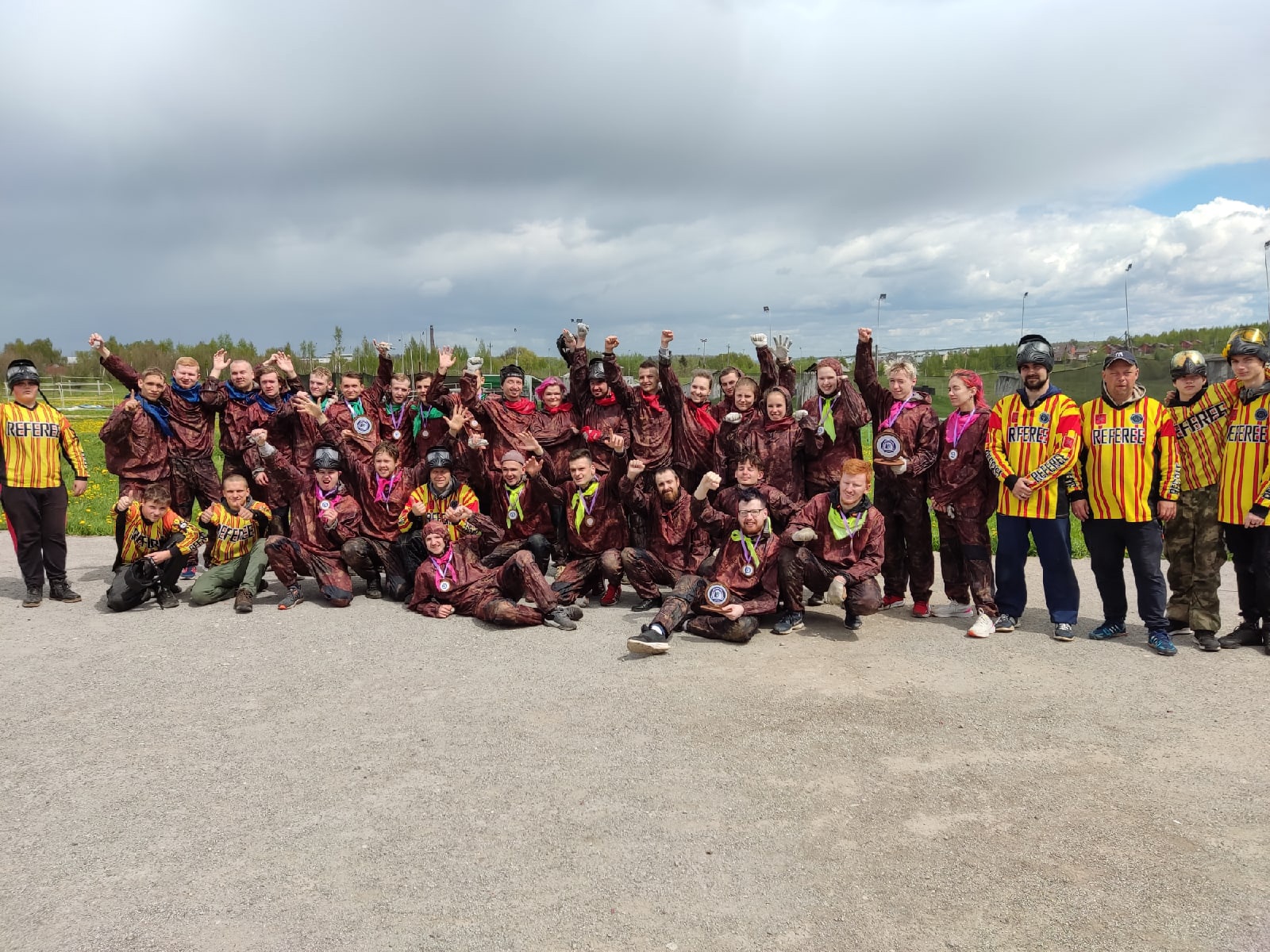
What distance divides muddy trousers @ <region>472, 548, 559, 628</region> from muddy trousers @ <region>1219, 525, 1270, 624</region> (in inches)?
207

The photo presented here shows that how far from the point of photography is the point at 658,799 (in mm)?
3965

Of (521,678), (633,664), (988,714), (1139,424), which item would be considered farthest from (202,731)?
(1139,424)

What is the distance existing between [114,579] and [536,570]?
3848 millimetres

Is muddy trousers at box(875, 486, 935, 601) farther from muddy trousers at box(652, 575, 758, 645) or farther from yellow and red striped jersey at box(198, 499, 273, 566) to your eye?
yellow and red striped jersey at box(198, 499, 273, 566)

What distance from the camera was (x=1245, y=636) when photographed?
6.23m

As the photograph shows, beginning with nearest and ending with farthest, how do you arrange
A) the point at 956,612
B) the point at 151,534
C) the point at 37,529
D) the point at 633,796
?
the point at 633,796 < the point at 956,612 < the point at 151,534 < the point at 37,529

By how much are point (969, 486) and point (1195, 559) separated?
1694 millimetres

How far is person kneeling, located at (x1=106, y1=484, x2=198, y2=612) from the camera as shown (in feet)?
24.5

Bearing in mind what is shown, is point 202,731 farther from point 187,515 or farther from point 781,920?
point 187,515

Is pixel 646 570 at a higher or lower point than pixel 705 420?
lower

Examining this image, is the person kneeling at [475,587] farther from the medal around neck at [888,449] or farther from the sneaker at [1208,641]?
the sneaker at [1208,641]

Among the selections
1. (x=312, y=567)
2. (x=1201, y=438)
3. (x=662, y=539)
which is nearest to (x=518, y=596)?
(x=662, y=539)

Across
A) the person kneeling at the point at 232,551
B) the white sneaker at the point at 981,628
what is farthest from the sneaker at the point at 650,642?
the person kneeling at the point at 232,551

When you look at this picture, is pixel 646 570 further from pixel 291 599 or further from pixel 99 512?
pixel 99 512
